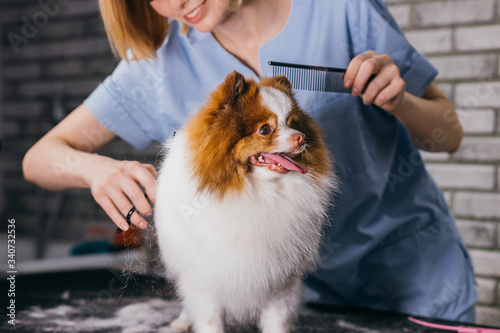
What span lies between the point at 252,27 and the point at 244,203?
14.7 inches

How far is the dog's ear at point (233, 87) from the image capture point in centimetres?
52

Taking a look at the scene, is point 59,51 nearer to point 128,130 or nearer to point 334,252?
point 128,130

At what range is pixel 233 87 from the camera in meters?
0.52

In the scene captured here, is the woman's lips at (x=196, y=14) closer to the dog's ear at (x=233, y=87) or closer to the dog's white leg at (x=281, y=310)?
the dog's ear at (x=233, y=87)

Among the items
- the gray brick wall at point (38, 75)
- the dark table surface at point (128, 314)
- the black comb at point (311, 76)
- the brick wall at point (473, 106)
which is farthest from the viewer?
the brick wall at point (473, 106)

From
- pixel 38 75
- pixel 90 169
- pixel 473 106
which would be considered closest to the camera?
pixel 90 169

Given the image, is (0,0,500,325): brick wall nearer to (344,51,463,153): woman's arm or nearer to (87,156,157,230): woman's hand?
(87,156,157,230): woman's hand

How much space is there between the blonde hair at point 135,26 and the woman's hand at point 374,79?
0.25m

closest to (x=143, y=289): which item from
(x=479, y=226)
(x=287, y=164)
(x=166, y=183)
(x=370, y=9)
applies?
(x=166, y=183)

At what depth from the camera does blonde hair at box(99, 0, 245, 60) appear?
768mm

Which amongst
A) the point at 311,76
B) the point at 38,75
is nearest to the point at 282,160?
the point at 311,76

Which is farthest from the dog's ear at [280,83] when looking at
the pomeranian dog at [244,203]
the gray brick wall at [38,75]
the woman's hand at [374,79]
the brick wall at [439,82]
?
the gray brick wall at [38,75]

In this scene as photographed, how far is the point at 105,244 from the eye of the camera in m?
1.45

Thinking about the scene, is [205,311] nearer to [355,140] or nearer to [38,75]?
[355,140]
